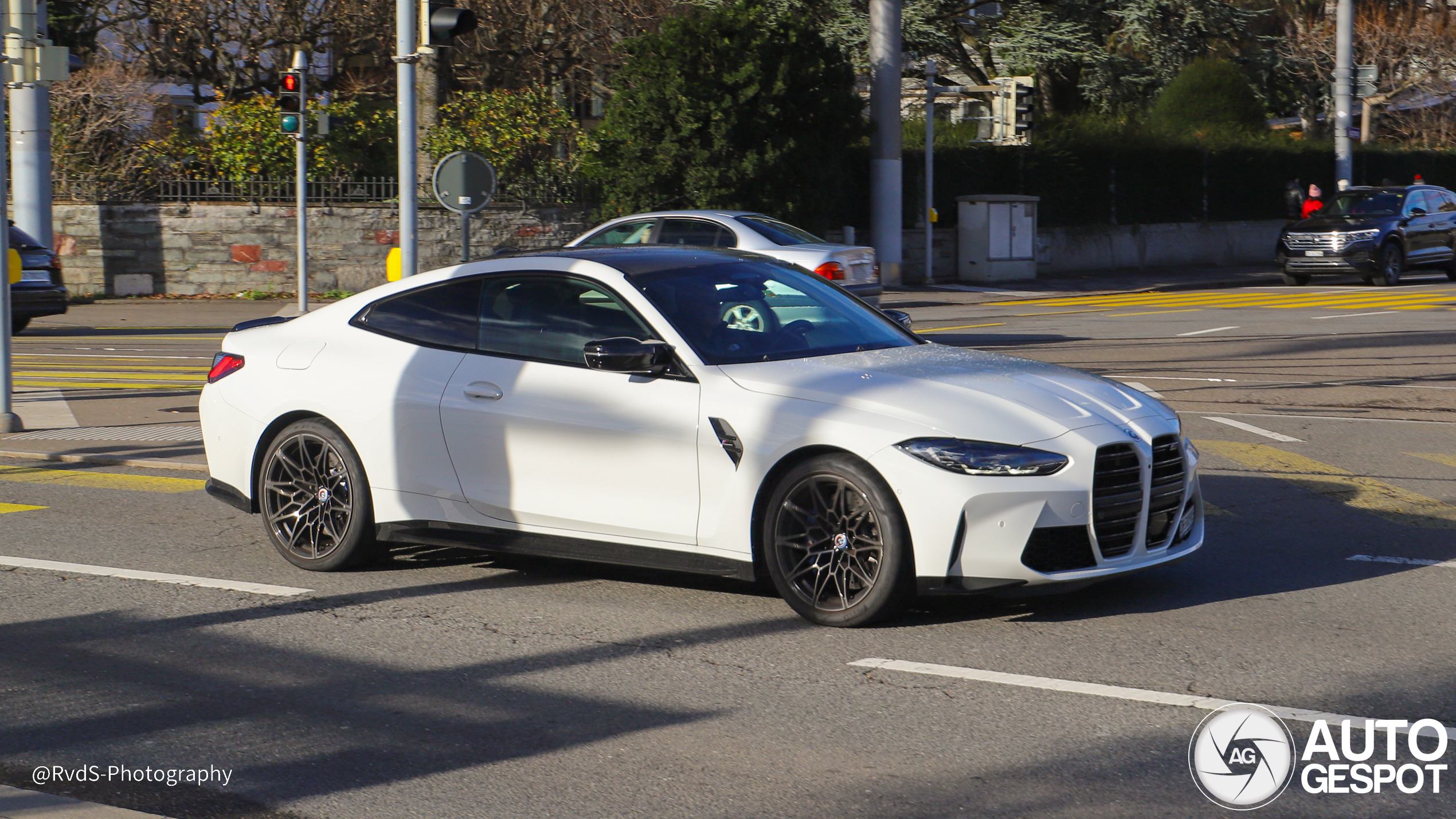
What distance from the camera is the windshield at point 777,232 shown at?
17.9m

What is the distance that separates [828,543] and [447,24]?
8107 mm

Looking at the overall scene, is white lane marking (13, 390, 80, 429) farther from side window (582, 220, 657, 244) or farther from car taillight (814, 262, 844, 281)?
car taillight (814, 262, 844, 281)

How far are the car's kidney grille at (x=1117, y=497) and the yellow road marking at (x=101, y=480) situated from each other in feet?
18.9

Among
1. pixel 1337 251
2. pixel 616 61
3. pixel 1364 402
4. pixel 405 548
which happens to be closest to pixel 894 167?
pixel 616 61

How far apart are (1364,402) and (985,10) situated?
877 inches

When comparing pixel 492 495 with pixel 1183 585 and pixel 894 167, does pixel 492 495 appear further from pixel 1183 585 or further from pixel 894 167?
pixel 894 167

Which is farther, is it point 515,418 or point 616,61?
point 616,61

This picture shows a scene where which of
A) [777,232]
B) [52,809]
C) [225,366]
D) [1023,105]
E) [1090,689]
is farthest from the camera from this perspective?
[1023,105]

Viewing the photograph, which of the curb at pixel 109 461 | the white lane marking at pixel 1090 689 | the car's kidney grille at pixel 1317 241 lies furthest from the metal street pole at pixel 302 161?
the car's kidney grille at pixel 1317 241

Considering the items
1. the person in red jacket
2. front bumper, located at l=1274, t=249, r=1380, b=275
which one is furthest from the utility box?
the person in red jacket

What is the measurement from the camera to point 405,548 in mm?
7918

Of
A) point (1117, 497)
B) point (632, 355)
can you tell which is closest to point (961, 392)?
point (1117, 497)

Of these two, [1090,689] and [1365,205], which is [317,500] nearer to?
[1090,689]

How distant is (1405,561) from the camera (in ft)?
23.7
